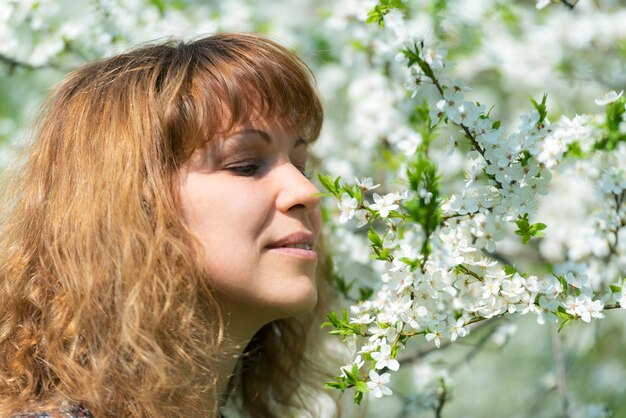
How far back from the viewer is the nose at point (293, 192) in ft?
5.70

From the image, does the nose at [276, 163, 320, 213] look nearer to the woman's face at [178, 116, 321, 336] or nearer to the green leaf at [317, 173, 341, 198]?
the woman's face at [178, 116, 321, 336]

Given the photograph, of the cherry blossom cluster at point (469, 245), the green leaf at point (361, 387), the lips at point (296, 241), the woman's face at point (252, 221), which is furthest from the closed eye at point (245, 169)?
the green leaf at point (361, 387)

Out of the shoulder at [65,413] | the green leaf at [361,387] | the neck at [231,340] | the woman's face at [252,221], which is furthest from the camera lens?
the neck at [231,340]

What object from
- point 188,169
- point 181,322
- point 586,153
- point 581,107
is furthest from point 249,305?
point 581,107

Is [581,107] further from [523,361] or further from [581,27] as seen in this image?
[523,361]

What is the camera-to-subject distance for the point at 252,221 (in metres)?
1.69

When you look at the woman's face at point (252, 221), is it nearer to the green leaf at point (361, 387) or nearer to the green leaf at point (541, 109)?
the green leaf at point (361, 387)

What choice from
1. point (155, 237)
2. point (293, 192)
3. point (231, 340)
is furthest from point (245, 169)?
point (231, 340)

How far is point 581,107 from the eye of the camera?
13.3 ft

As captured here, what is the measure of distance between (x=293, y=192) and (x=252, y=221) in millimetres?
120

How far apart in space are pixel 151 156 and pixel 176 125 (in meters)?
0.09

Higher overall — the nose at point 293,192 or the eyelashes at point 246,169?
the eyelashes at point 246,169

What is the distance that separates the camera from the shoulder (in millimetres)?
1581

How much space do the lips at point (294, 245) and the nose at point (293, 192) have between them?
0.20 feet
